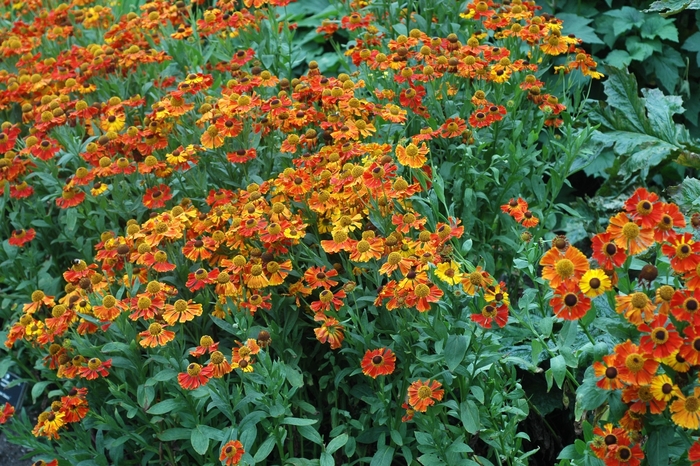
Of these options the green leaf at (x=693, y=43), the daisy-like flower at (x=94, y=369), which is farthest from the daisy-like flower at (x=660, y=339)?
the green leaf at (x=693, y=43)

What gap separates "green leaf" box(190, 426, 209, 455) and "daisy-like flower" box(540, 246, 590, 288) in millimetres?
992

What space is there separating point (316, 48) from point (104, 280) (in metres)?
2.42

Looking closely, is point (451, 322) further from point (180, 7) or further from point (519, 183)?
point (180, 7)

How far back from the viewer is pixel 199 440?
2131mm

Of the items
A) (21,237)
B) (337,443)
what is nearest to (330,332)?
(337,443)

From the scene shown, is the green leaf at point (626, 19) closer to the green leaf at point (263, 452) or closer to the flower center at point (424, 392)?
the flower center at point (424, 392)

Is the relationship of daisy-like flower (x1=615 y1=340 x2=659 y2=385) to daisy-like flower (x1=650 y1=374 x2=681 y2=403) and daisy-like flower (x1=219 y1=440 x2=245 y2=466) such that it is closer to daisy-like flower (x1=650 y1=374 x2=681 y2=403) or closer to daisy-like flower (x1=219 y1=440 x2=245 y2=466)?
daisy-like flower (x1=650 y1=374 x2=681 y2=403)

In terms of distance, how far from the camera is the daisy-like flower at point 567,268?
1673mm

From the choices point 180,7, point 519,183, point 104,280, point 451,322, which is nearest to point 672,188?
point 519,183

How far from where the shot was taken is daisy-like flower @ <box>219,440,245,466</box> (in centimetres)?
198

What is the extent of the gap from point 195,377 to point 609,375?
99cm

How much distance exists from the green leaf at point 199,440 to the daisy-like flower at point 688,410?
114cm

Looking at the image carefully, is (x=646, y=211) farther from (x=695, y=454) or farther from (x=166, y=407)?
(x=166, y=407)

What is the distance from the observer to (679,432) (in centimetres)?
175
